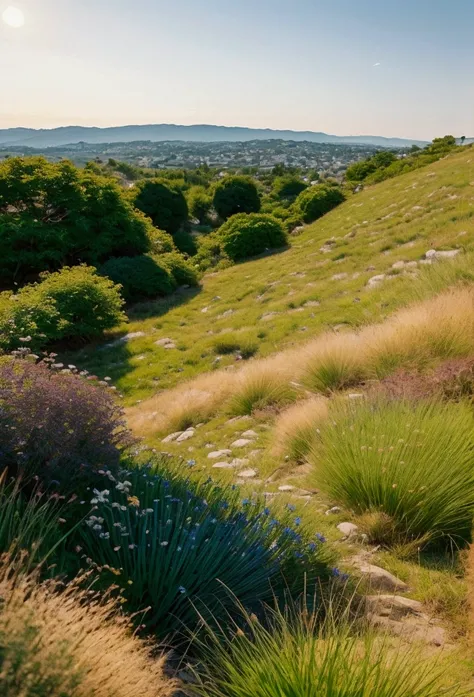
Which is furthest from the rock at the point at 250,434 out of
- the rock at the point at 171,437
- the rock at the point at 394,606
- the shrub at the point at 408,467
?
the rock at the point at 394,606

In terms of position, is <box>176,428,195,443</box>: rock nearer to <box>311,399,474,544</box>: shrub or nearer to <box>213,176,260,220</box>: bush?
<box>311,399,474,544</box>: shrub

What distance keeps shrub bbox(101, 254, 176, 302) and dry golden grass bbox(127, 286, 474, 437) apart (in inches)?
606

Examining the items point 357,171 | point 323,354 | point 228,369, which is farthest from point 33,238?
point 357,171

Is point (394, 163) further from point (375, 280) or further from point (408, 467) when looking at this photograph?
point (408, 467)

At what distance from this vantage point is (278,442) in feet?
19.8

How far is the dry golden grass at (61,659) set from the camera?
5.13 feet

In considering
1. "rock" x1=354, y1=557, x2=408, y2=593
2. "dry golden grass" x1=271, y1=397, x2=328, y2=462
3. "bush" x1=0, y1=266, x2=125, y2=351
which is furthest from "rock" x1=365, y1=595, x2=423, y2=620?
"bush" x1=0, y1=266, x2=125, y2=351

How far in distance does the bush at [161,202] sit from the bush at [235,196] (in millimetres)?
6086

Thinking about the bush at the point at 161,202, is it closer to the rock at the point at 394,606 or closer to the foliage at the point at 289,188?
the foliage at the point at 289,188

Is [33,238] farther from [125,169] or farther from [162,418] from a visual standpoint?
[125,169]

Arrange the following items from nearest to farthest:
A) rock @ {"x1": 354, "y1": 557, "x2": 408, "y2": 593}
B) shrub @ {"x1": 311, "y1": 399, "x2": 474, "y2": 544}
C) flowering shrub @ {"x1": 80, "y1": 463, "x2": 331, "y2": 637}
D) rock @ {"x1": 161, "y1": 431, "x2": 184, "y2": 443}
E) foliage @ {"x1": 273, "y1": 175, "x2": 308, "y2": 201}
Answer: flowering shrub @ {"x1": 80, "y1": 463, "x2": 331, "y2": 637}
rock @ {"x1": 354, "y1": 557, "x2": 408, "y2": 593}
shrub @ {"x1": 311, "y1": 399, "x2": 474, "y2": 544}
rock @ {"x1": 161, "y1": 431, "x2": 184, "y2": 443}
foliage @ {"x1": 273, "y1": 175, "x2": 308, "y2": 201}

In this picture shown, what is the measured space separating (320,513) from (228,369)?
718cm

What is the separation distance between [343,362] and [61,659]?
610 cm

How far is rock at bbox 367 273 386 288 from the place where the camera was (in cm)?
1296
